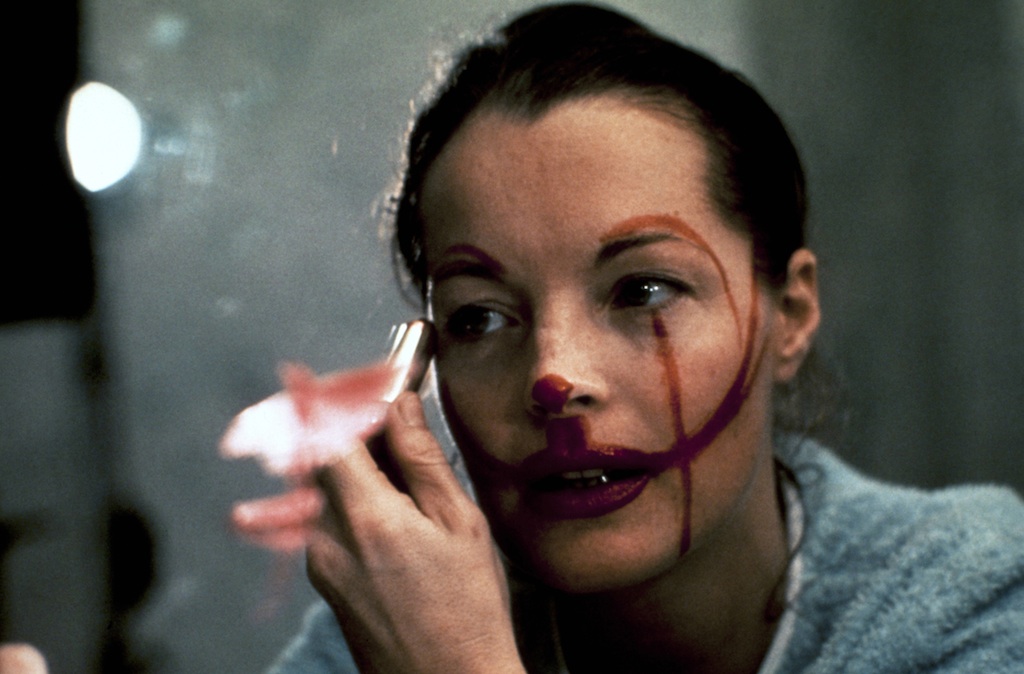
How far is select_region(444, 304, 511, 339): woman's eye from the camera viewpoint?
57 centimetres

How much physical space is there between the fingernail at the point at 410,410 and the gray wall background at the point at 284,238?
0.30 feet

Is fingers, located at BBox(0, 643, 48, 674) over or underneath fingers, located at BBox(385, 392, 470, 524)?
underneath

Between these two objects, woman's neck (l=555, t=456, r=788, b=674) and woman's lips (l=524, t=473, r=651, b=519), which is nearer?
woman's lips (l=524, t=473, r=651, b=519)

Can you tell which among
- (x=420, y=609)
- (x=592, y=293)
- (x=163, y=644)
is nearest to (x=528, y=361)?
(x=592, y=293)

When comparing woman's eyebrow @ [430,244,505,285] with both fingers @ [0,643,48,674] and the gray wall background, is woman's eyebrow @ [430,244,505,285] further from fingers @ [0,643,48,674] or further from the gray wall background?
fingers @ [0,643,48,674]

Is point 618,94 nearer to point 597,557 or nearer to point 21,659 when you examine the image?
point 597,557


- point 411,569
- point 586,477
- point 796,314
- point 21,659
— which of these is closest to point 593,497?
point 586,477

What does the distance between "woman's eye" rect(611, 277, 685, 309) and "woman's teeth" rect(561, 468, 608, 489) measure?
10cm

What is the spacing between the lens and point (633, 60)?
594 mm

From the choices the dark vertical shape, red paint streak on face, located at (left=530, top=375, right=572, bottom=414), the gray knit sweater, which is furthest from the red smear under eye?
the dark vertical shape

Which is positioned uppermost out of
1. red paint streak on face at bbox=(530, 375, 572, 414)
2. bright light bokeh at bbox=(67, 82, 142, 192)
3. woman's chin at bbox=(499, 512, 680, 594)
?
bright light bokeh at bbox=(67, 82, 142, 192)

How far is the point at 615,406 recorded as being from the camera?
537 mm

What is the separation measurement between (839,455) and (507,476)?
443 millimetres

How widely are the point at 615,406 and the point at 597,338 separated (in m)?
0.04
